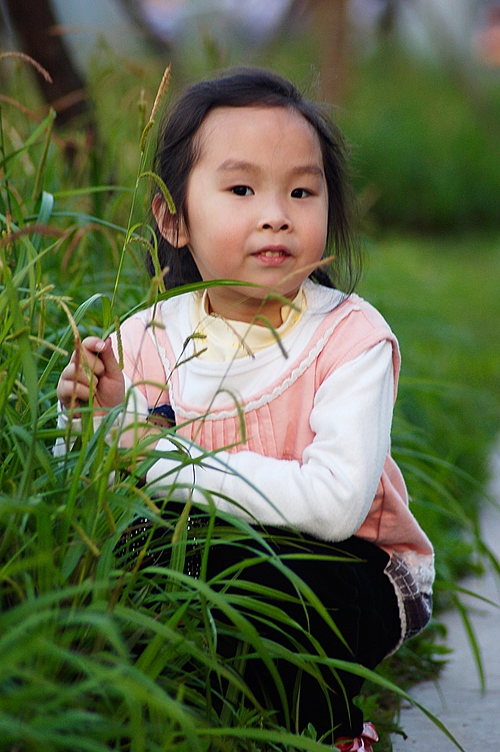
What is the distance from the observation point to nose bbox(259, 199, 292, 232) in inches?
69.2

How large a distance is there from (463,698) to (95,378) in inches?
39.3

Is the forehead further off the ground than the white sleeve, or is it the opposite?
the forehead

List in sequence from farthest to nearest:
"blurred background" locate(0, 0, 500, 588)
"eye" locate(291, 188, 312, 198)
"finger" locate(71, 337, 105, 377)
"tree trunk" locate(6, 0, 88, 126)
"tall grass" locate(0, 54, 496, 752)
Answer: "tree trunk" locate(6, 0, 88, 126)
"blurred background" locate(0, 0, 500, 588)
"eye" locate(291, 188, 312, 198)
"finger" locate(71, 337, 105, 377)
"tall grass" locate(0, 54, 496, 752)

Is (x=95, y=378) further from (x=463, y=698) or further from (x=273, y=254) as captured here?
(x=463, y=698)

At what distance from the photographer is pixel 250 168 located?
5.88ft

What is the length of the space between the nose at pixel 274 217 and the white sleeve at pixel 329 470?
0.26 meters

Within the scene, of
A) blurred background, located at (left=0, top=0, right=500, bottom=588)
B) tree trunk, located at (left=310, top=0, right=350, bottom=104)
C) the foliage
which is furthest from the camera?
the foliage

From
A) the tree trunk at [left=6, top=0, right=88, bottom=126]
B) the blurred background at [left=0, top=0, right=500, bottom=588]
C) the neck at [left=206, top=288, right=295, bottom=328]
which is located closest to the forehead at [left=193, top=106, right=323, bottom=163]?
the blurred background at [left=0, top=0, right=500, bottom=588]

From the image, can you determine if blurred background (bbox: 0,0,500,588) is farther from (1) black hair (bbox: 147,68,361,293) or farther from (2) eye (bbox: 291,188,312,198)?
(2) eye (bbox: 291,188,312,198)

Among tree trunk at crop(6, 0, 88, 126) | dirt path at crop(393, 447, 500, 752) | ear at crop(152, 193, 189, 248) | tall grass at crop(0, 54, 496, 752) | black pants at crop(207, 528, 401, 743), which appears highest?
tree trunk at crop(6, 0, 88, 126)

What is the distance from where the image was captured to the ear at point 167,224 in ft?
6.40

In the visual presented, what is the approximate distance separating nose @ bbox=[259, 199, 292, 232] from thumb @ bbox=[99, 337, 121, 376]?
33cm

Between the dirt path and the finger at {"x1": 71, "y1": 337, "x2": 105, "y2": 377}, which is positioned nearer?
the finger at {"x1": 71, "y1": 337, "x2": 105, "y2": 377}

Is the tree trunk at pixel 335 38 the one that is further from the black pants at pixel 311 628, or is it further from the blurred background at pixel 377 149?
the black pants at pixel 311 628
